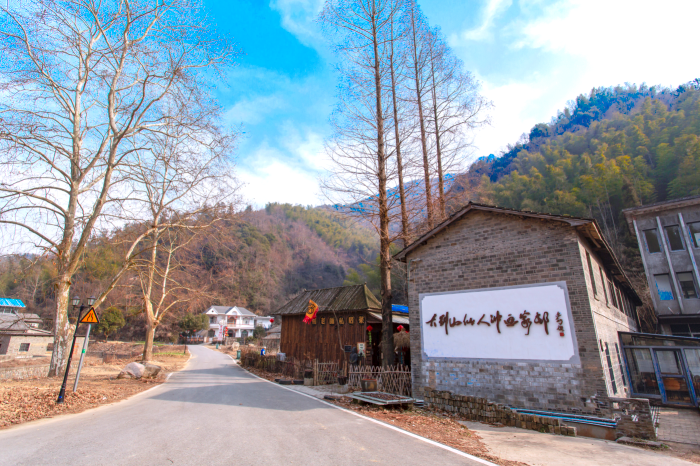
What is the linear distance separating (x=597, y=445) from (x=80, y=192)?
60.2 feet

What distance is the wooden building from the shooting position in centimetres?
1812

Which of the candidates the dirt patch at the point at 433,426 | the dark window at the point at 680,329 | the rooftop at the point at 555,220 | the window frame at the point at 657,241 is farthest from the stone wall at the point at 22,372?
the window frame at the point at 657,241

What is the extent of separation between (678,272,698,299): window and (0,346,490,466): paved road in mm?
25600

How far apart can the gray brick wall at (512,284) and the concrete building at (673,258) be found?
1508cm

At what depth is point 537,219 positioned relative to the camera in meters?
10.1

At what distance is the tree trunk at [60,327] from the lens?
12734 mm

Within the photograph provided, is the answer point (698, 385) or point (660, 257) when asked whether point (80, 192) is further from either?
point (660, 257)

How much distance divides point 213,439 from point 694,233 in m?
29.6

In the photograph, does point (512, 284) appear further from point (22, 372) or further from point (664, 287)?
point (22, 372)

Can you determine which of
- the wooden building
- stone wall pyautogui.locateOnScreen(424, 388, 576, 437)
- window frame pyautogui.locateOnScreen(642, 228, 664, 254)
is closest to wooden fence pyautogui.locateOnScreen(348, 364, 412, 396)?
stone wall pyautogui.locateOnScreen(424, 388, 576, 437)

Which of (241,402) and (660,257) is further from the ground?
(660,257)

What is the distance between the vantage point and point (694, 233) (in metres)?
21.7

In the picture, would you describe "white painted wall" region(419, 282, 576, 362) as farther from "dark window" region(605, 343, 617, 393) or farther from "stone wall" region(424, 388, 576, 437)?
"dark window" region(605, 343, 617, 393)

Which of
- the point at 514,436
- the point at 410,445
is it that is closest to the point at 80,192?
the point at 410,445
